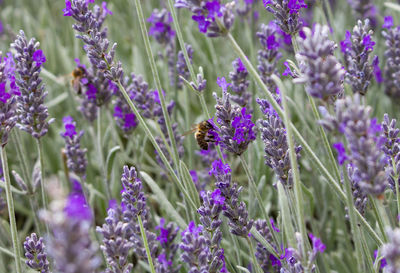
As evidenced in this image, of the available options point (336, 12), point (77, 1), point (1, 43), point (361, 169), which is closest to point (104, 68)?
point (77, 1)

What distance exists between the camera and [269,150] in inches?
62.7

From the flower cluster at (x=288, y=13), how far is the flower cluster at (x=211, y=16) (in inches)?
15.1

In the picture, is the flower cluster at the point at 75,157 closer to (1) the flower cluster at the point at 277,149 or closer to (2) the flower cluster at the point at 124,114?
(2) the flower cluster at the point at 124,114

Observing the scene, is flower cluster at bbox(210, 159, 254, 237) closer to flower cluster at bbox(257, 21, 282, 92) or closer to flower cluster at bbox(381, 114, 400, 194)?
flower cluster at bbox(381, 114, 400, 194)

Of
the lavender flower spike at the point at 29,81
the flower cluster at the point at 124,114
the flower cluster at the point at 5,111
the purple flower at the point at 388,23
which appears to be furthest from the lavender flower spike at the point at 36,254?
the purple flower at the point at 388,23

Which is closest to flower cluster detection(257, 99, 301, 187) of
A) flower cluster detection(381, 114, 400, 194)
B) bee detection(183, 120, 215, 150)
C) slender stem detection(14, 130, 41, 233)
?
flower cluster detection(381, 114, 400, 194)

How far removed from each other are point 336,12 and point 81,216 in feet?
13.7

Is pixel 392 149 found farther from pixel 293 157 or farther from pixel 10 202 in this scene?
pixel 10 202

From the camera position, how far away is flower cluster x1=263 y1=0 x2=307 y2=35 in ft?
5.55

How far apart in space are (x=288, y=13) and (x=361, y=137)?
72cm

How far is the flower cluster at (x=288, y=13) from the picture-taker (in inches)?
66.6

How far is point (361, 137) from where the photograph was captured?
112 cm

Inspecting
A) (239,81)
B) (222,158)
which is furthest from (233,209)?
(239,81)

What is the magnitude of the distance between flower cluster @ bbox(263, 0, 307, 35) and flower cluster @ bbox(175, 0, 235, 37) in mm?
384
